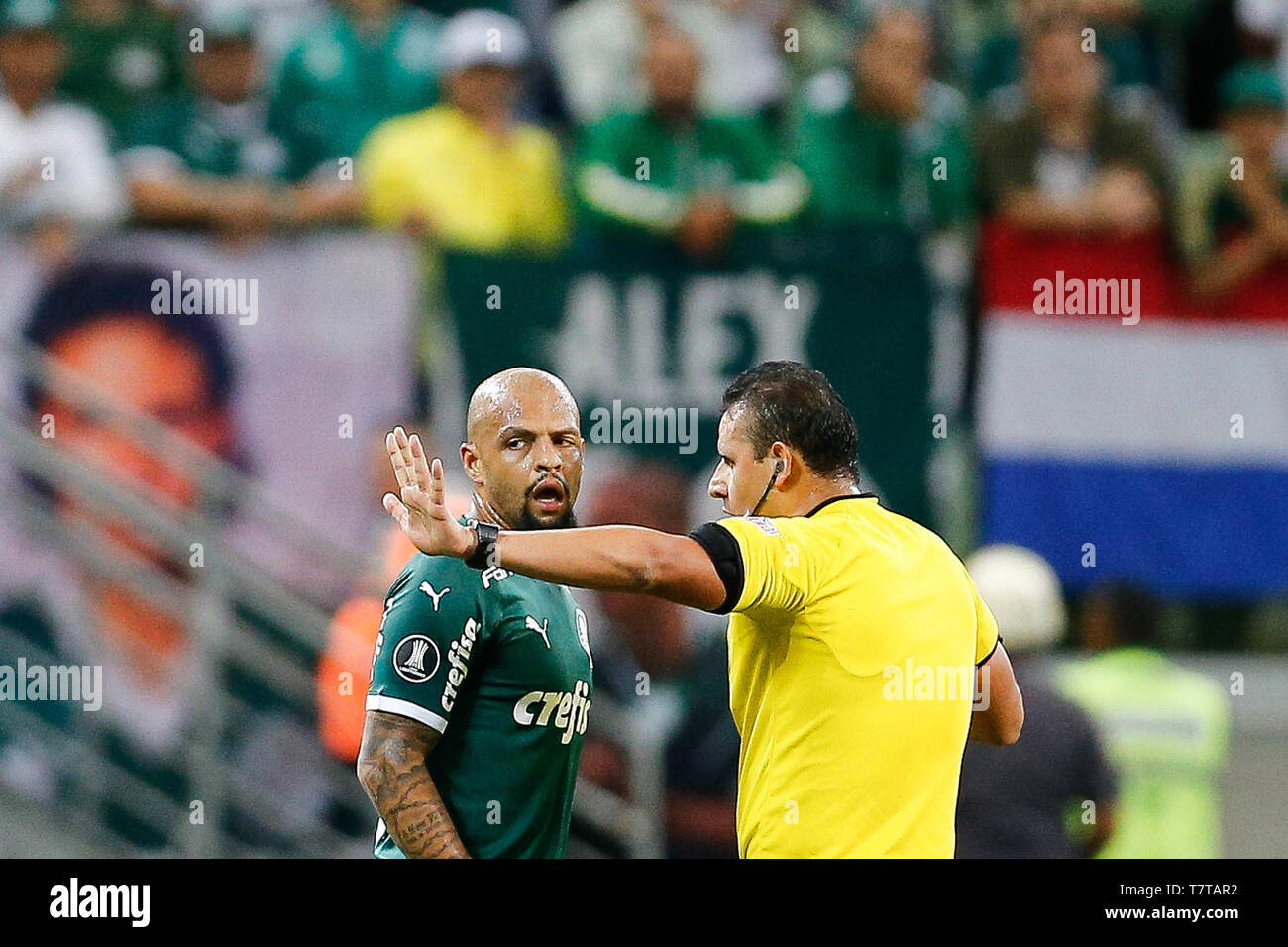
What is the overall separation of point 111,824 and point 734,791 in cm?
259

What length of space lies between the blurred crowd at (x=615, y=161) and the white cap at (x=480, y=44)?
0.05 ft

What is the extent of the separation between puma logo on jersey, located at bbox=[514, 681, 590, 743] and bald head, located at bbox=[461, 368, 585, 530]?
15.2 inches

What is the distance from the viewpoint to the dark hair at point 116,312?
8.38 m

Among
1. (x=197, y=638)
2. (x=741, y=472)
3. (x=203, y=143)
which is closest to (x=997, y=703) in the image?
(x=741, y=472)

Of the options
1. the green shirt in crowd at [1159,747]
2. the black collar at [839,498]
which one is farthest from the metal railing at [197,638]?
the black collar at [839,498]

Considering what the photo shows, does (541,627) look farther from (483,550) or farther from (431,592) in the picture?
(483,550)

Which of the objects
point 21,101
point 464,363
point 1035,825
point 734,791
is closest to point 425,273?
point 464,363

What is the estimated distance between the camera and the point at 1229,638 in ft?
31.5

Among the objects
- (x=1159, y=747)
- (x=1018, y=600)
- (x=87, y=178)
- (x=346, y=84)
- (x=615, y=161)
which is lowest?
(x=1159, y=747)

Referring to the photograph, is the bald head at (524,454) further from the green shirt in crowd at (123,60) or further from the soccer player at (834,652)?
the green shirt in crowd at (123,60)

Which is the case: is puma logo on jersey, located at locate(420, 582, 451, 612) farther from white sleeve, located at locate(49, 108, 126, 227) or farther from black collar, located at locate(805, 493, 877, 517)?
white sleeve, located at locate(49, 108, 126, 227)
